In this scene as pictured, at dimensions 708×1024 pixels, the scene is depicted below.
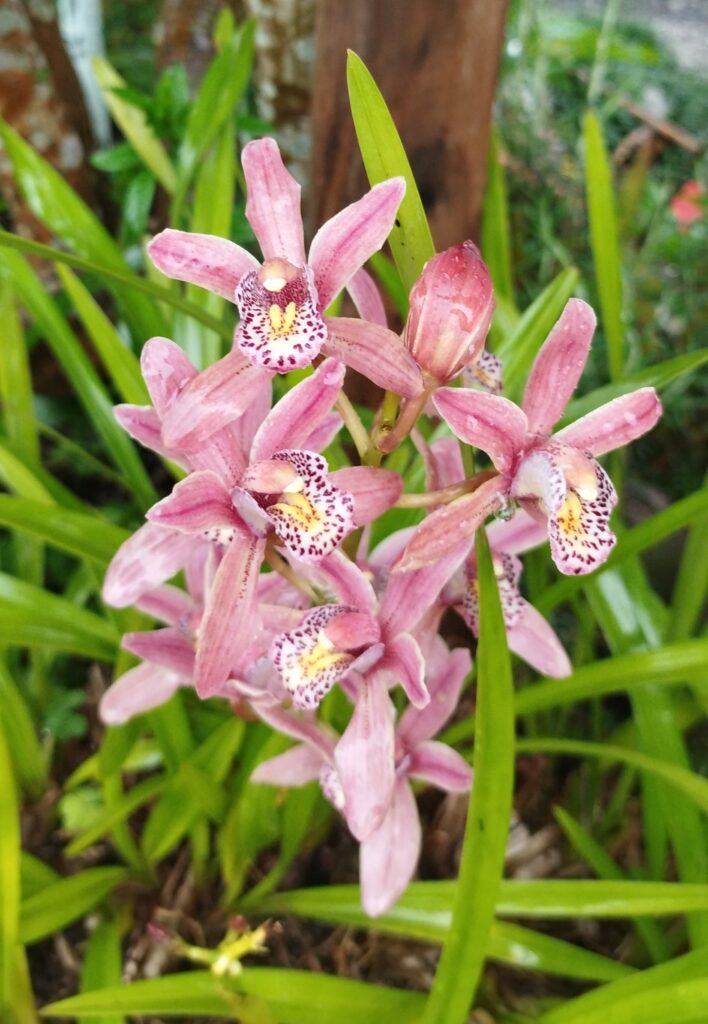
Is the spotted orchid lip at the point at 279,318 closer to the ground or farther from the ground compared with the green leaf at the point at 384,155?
closer to the ground

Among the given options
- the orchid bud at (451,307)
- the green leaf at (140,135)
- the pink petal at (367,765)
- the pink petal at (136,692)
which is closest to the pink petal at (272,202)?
the orchid bud at (451,307)

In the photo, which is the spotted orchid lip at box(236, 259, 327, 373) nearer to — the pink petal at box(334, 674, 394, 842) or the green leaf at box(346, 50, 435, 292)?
the green leaf at box(346, 50, 435, 292)

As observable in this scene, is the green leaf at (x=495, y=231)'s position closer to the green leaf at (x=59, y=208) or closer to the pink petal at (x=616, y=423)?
the green leaf at (x=59, y=208)

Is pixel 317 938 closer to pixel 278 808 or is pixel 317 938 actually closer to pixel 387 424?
pixel 278 808

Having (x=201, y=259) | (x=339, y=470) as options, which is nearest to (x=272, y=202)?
(x=201, y=259)

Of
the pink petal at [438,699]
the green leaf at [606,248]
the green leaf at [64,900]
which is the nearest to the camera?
the pink petal at [438,699]

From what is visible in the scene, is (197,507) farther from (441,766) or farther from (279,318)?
(441,766)

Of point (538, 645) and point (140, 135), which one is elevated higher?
point (140, 135)
